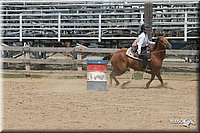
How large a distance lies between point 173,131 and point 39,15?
14.4 m

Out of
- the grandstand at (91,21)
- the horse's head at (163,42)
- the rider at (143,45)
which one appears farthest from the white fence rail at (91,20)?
the rider at (143,45)

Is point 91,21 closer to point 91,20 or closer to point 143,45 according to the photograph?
point 91,20

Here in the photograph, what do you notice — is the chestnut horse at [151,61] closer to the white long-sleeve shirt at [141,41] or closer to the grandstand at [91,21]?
the white long-sleeve shirt at [141,41]

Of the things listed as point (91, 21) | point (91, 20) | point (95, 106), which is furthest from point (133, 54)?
point (91, 21)

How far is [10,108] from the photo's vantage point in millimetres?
9492

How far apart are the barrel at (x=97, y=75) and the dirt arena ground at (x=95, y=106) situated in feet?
0.64

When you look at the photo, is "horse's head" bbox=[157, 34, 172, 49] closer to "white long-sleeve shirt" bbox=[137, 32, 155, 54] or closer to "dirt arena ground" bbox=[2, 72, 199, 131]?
"white long-sleeve shirt" bbox=[137, 32, 155, 54]

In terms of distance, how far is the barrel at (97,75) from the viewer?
1251cm

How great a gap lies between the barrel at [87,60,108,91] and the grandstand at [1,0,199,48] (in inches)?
297

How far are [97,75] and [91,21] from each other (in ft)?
28.6

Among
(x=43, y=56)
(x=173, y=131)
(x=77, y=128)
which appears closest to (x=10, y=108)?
(x=77, y=128)

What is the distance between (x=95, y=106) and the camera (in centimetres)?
991

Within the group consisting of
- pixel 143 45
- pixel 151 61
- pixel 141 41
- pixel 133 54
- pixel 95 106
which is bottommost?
pixel 95 106

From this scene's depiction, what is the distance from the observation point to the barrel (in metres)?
12.5
